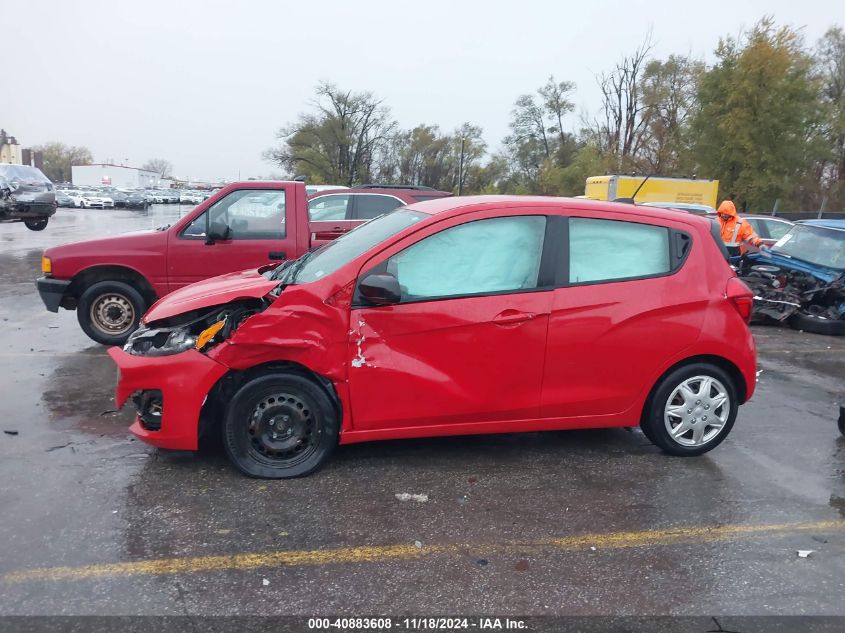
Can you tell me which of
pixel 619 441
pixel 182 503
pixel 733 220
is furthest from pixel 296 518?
pixel 733 220

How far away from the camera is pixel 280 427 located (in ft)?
14.0

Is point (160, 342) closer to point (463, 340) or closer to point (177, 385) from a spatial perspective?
point (177, 385)

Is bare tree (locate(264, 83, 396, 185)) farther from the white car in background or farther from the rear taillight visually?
the rear taillight

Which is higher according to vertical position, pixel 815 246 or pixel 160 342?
pixel 815 246

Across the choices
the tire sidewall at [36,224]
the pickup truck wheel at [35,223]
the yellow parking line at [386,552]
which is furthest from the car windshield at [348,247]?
the tire sidewall at [36,224]

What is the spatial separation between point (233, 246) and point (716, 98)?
30288 mm

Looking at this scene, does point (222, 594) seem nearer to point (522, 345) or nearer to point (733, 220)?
point (522, 345)

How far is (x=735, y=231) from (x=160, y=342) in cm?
1127

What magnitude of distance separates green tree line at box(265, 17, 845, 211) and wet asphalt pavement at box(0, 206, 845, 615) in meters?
29.3

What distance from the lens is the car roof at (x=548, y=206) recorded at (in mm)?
4492

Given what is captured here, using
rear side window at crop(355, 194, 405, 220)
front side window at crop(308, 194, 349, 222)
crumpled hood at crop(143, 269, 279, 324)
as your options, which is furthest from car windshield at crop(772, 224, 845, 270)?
crumpled hood at crop(143, 269, 279, 324)

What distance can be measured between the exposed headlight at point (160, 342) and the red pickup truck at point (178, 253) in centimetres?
298

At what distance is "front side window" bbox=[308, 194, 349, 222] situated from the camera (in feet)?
35.6

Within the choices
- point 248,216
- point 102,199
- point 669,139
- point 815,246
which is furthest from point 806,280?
point 102,199
